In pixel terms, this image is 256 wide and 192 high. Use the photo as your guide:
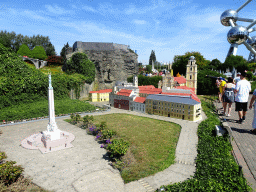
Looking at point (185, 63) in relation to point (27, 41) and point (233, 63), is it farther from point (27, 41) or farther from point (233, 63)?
point (27, 41)

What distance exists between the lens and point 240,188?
19.4 feet

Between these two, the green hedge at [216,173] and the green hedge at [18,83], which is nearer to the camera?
the green hedge at [216,173]

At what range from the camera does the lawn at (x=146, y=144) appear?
10031 mm

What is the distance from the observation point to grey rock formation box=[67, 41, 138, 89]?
48.7 m

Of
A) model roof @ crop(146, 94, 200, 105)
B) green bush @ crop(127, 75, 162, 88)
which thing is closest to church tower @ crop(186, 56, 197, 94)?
model roof @ crop(146, 94, 200, 105)

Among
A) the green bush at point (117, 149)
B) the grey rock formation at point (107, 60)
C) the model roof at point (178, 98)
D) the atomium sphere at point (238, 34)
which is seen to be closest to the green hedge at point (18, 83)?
the grey rock formation at point (107, 60)

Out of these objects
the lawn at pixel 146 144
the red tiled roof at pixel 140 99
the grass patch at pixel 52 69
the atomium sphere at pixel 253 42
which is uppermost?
the atomium sphere at pixel 253 42

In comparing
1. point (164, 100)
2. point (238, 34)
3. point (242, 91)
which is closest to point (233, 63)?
point (238, 34)

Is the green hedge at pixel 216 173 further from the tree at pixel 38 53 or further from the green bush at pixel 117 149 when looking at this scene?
the tree at pixel 38 53

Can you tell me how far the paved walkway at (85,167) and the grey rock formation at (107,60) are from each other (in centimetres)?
3514

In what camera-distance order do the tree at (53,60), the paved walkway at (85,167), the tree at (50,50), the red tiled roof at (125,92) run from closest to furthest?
the paved walkway at (85,167) → the red tiled roof at (125,92) → the tree at (53,60) → the tree at (50,50)

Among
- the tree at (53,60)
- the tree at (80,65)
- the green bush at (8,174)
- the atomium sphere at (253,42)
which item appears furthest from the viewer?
the tree at (53,60)

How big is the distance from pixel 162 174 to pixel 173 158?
6.88 ft

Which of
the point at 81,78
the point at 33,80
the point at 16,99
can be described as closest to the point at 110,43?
the point at 81,78
